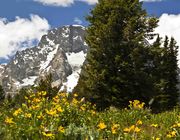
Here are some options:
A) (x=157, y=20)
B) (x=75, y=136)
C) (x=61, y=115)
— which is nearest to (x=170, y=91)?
(x=157, y=20)

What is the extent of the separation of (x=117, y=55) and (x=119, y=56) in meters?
0.15

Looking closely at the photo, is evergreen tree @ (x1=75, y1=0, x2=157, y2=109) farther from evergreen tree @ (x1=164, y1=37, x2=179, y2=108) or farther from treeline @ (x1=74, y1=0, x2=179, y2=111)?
evergreen tree @ (x1=164, y1=37, x2=179, y2=108)

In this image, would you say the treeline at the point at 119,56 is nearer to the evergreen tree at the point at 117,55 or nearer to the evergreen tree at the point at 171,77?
the evergreen tree at the point at 117,55

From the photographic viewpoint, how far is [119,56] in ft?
104

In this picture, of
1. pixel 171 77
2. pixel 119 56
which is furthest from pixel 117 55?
pixel 171 77

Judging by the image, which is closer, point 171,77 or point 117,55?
point 117,55

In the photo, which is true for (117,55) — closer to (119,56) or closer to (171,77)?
(119,56)

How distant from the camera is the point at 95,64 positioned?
3153cm

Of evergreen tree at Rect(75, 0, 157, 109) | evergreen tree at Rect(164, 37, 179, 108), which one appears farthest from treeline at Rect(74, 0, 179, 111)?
evergreen tree at Rect(164, 37, 179, 108)

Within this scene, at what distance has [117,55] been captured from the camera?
31.6 metres

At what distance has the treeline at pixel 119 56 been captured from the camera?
102 feet

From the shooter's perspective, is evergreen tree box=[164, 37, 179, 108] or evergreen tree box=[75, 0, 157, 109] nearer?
evergreen tree box=[75, 0, 157, 109]

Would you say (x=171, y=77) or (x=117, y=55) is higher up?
(x=171, y=77)

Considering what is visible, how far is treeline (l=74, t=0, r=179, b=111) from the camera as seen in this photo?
3098 cm
